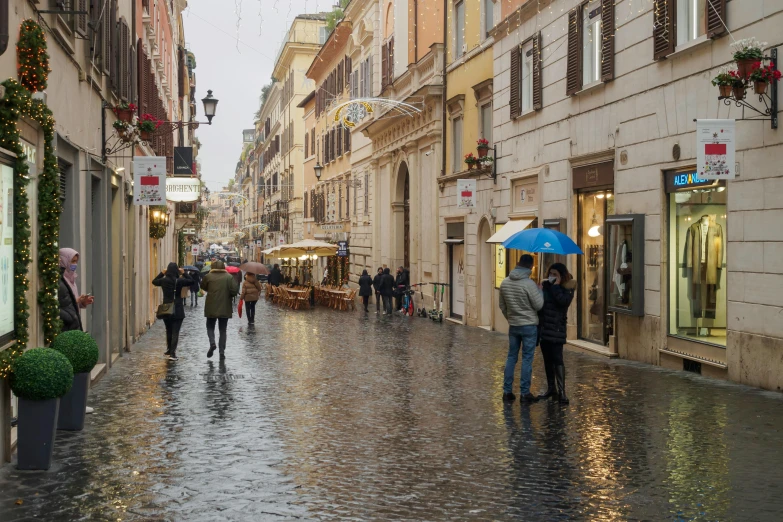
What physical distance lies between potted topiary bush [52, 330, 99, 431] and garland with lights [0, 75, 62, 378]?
270 mm

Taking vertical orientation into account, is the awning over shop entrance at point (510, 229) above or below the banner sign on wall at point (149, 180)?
below

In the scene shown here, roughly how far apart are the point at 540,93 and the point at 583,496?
15331 mm

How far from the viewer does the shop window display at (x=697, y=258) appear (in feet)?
48.2

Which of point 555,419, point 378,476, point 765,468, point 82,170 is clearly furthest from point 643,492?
point 82,170

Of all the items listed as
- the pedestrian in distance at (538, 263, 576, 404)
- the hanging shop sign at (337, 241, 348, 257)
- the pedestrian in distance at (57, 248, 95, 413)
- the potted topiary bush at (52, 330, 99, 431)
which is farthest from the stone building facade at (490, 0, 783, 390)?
the hanging shop sign at (337, 241, 348, 257)

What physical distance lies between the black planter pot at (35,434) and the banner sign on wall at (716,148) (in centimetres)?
884

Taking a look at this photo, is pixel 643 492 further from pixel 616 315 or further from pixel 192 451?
pixel 616 315

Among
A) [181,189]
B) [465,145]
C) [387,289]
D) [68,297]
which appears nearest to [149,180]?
[68,297]

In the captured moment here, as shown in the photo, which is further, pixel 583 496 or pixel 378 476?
pixel 378 476

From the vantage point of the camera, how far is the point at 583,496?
7324 mm

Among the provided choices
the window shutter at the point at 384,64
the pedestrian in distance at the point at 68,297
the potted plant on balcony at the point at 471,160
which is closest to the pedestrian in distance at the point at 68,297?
the pedestrian in distance at the point at 68,297

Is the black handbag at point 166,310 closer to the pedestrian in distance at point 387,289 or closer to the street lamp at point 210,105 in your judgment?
the street lamp at point 210,105

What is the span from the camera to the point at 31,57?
29.6 feet

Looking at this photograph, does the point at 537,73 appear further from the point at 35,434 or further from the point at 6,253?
the point at 35,434
